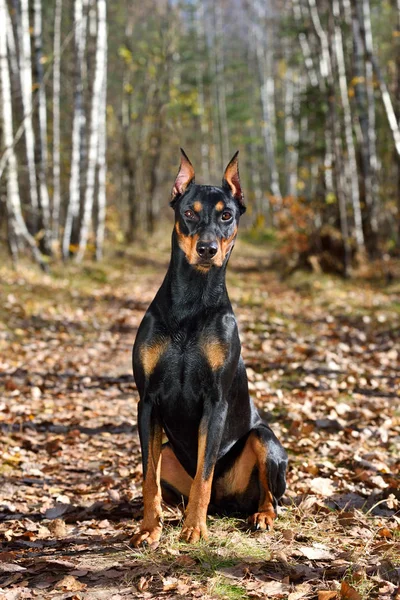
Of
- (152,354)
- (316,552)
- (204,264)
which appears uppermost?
(204,264)

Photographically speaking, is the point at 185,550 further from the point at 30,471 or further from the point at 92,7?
the point at 92,7

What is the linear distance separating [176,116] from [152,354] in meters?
26.1

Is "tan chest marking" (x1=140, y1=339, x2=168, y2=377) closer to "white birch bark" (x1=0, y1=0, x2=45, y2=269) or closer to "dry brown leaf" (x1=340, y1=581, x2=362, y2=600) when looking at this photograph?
"dry brown leaf" (x1=340, y1=581, x2=362, y2=600)

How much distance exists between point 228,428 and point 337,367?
4.74m

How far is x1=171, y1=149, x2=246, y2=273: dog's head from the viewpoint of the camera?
11.1 feet

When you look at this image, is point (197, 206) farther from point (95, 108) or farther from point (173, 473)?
point (95, 108)

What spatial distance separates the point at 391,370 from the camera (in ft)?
26.9

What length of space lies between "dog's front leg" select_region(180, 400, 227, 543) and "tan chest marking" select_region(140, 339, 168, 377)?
0.38 meters

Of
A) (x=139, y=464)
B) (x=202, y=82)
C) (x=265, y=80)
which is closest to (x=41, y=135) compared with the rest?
(x=139, y=464)

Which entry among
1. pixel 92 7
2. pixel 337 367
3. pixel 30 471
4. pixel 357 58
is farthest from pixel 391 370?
pixel 92 7

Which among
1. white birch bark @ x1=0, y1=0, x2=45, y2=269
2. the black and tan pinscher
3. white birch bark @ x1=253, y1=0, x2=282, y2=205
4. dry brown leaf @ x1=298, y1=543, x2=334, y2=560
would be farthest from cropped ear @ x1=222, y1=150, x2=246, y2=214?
white birch bark @ x1=253, y1=0, x2=282, y2=205

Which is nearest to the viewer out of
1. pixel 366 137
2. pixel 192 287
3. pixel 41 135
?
pixel 192 287

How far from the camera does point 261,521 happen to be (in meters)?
3.70

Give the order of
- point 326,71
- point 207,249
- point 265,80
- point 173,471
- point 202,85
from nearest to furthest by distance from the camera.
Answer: point 207,249 < point 173,471 < point 326,71 < point 265,80 < point 202,85
